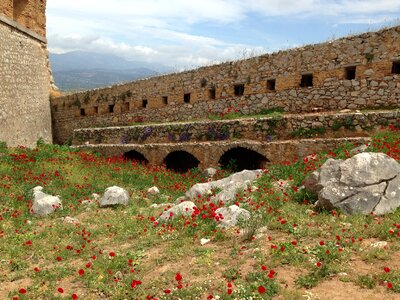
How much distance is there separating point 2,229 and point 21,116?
11034mm

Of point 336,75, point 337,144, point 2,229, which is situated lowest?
point 2,229

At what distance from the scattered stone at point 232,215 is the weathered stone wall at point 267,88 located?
7564 millimetres

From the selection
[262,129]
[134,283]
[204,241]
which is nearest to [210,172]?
[262,129]

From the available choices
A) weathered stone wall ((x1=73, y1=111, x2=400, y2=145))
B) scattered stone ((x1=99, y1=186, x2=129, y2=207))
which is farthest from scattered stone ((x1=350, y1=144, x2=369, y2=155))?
scattered stone ((x1=99, y1=186, x2=129, y2=207))

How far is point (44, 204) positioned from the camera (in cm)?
971

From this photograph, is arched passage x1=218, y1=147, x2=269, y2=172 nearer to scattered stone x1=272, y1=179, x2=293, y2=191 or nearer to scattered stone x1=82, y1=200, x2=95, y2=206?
scattered stone x1=272, y1=179, x2=293, y2=191

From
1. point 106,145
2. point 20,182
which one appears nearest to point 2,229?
point 20,182

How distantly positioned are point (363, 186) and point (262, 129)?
639 centimetres

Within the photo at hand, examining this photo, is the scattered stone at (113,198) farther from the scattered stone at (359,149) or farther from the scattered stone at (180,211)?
the scattered stone at (359,149)

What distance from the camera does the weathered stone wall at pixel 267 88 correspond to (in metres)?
12.4

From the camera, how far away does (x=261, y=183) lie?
9.80 meters

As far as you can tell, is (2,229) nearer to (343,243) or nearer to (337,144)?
(343,243)

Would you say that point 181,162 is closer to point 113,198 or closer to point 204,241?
point 113,198

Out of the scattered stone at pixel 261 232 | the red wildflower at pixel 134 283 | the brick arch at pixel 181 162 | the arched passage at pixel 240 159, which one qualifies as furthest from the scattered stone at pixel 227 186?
the brick arch at pixel 181 162
